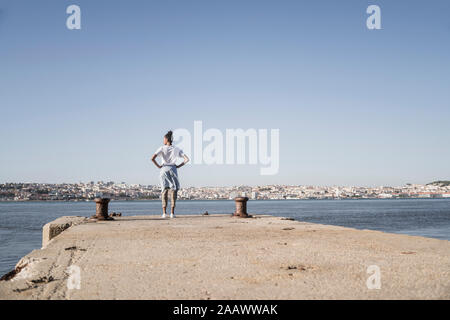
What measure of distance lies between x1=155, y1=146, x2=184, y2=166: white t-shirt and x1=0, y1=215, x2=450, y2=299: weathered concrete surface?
12.8 ft

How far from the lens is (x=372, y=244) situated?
5.60 meters

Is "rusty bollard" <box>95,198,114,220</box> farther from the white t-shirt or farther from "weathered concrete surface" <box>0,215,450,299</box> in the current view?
"weathered concrete surface" <box>0,215,450,299</box>

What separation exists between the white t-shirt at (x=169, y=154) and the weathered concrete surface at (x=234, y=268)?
390 cm

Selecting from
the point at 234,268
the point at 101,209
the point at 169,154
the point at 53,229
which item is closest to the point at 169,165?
the point at 169,154

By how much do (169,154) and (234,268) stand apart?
6607mm

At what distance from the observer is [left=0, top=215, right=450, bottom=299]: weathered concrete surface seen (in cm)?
297

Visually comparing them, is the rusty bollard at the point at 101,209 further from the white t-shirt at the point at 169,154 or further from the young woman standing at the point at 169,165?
the white t-shirt at the point at 169,154

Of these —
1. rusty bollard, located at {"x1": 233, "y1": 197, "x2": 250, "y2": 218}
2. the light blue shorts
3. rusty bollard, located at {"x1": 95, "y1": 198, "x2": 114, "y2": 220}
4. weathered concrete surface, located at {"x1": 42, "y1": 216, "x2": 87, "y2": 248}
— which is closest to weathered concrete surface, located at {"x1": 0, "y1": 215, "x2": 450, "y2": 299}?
weathered concrete surface, located at {"x1": 42, "y1": 216, "x2": 87, "y2": 248}

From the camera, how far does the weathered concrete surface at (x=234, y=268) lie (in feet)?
9.75

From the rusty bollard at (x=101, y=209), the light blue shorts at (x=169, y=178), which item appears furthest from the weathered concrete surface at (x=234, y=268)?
the light blue shorts at (x=169, y=178)

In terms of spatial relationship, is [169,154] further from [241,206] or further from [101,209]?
[241,206]
